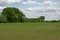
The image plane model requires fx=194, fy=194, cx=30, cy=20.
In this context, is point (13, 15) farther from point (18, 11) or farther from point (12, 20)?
point (18, 11)

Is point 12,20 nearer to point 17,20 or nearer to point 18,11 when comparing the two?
→ point 17,20

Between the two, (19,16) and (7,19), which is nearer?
(7,19)

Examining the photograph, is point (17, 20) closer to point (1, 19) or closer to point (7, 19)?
point (7, 19)

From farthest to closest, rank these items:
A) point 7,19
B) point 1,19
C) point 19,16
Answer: point 19,16
point 7,19
point 1,19

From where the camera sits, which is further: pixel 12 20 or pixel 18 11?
pixel 18 11

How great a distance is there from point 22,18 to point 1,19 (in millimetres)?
19843

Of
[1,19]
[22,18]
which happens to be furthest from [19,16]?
[1,19]

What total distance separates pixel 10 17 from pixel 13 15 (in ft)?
6.27

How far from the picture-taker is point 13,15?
102500mm

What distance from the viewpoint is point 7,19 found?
101000 millimetres

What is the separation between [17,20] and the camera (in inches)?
4109

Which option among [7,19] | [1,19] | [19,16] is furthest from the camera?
[19,16]

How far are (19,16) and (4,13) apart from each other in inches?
407

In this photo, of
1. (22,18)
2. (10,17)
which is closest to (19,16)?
(22,18)
